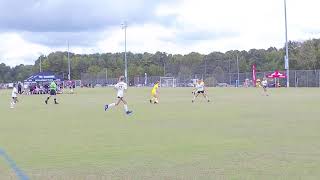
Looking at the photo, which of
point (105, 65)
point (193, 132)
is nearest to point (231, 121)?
point (193, 132)

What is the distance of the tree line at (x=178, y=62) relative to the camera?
98.3 m

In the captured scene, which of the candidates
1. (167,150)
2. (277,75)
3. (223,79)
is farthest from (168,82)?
(167,150)

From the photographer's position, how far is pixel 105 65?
531ft

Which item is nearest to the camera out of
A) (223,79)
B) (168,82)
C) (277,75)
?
(277,75)

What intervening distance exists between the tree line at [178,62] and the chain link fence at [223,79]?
3908mm

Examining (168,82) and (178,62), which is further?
(178,62)

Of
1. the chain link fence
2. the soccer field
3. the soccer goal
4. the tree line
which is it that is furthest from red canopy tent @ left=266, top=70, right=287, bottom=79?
the soccer field

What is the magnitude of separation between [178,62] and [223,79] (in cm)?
3561

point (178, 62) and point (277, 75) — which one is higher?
point (178, 62)

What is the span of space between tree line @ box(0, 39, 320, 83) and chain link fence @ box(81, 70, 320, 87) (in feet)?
12.8

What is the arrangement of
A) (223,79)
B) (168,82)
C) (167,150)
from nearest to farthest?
(167,150), (223,79), (168,82)

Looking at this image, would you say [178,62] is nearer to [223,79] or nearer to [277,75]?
[223,79]

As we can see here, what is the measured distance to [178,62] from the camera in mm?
130250

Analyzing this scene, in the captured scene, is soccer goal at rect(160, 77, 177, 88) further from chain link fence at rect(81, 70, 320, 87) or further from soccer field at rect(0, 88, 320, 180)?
soccer field at rect(0, 88, 320, 180)
